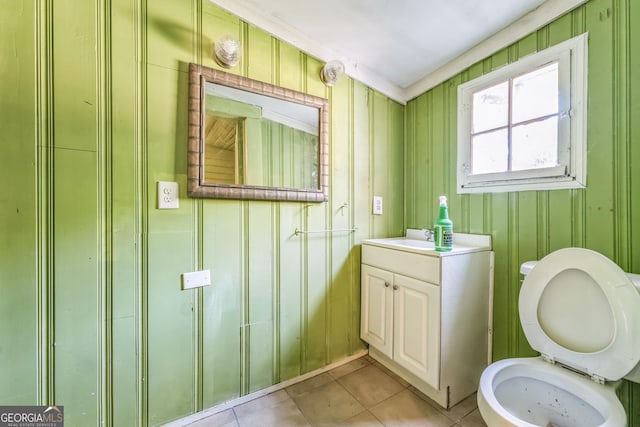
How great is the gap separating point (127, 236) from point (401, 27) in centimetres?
182

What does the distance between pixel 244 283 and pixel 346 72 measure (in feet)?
5.12

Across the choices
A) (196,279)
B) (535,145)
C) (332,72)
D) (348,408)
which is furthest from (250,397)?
(535,145)

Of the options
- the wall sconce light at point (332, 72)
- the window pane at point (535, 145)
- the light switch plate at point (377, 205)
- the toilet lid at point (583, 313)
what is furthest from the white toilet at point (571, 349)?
the wall sconce light at point (332, 72)

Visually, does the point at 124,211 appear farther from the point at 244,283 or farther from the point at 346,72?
the point at 346,72

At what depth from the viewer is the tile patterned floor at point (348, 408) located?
4.36ft

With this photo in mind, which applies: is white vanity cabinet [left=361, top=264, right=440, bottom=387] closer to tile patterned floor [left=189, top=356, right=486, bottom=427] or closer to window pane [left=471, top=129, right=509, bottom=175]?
tile patterned floor [left=189, top=356, right=486, bottom=427]

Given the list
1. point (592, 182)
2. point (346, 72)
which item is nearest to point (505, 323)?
point (592, 182)

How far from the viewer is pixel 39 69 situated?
1.04 metres

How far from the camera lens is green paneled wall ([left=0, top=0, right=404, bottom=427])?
3.38 ft

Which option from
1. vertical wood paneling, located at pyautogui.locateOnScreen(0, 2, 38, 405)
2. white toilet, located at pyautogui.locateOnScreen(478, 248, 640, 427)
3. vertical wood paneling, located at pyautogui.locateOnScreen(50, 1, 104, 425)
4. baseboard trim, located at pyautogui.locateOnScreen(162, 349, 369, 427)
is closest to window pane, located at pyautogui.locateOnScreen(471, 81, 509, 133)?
white toilet, located at pyautogui.locateOnScreen(478, 248, 640, 427)

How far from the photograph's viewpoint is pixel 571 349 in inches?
41.8

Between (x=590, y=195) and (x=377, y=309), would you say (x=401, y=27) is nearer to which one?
(x=590, y=195)

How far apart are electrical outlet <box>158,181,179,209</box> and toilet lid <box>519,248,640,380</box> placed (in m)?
1.72

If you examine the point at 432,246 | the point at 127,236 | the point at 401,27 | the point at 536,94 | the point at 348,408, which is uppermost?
the point at 401,27
